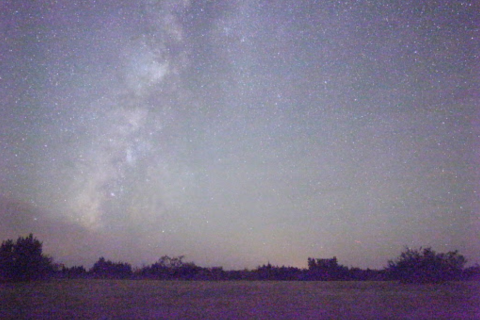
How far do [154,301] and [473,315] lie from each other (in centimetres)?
1072

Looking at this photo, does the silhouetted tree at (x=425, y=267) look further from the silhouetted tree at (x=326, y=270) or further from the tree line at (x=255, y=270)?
the silhouetted tree at (x=326, y=270)

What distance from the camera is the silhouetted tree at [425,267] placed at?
83.2ft

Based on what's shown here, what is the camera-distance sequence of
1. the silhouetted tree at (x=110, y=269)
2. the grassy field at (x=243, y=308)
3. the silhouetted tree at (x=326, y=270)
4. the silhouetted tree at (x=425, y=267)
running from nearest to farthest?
the grassy field at (x=243, y=308) → the silhouetted tree at (x=425, y=267) → the silhouetted tree at (x=326, y=270) → the silhouetted tree at (x=110, y=269)

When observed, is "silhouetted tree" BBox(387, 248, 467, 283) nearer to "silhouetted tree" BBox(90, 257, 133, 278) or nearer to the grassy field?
the grassy field

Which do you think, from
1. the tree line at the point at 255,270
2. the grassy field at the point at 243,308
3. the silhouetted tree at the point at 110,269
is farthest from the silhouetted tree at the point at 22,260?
the grassy field at the point at 243,308

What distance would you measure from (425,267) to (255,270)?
17.3 m

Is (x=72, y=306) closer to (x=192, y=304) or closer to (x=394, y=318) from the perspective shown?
(x=192, y=304)

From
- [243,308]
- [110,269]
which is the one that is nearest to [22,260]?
[110,269]

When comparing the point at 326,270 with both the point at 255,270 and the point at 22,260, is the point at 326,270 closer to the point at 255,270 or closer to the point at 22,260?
the point at 255,270

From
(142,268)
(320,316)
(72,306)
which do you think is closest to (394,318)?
(320,316)

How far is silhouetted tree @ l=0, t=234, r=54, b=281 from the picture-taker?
25500 mm

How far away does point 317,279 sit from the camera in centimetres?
3291

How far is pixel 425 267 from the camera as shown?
25578 mm

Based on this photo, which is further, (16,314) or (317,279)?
(317,279)
